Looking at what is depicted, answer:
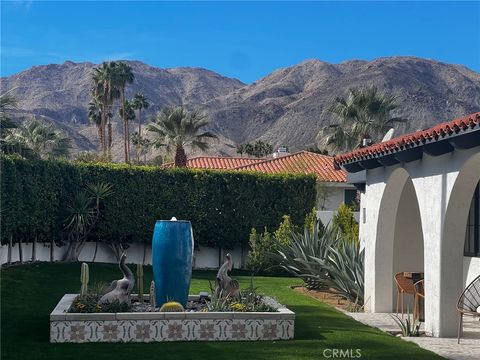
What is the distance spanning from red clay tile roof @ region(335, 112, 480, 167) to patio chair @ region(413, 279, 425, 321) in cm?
252

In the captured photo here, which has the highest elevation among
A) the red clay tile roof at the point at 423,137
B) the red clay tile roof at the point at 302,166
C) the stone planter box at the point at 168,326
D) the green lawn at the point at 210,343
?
the red clay tile roof at the point at 302,166

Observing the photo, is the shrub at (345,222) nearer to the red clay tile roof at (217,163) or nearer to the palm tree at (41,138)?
the red clay tile roof at (217,163)

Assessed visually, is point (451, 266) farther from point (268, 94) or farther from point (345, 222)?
point (268, 94)

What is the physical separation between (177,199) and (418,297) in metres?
15.4

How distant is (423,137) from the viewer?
1163 centimetres

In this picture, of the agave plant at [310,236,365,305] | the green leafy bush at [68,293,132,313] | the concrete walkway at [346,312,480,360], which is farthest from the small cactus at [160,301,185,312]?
the agave plant at [310,236,365,305]

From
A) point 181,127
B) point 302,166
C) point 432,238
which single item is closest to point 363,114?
point 302,166

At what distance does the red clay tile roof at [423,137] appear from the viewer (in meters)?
10.1

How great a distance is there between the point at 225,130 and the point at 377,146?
121m

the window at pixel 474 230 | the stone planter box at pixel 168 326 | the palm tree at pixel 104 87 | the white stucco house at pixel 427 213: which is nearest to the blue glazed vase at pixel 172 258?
the stone planter box at pixel 168 326

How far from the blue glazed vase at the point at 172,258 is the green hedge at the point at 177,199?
41.1 feet

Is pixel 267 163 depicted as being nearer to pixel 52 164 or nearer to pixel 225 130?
pixel 52 164

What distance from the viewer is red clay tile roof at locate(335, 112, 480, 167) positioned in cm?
1013

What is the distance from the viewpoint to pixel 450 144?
1130 cm
